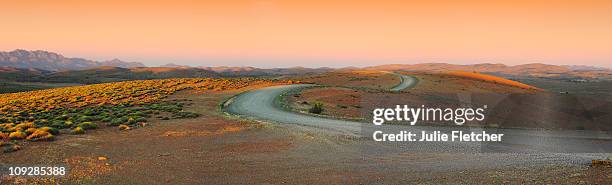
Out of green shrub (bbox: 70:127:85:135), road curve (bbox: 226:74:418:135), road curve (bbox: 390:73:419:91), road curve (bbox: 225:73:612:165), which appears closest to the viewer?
road curve (bbox: 225:73:612:165)

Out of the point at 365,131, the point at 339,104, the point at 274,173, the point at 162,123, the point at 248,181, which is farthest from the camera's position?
the point at 339,104

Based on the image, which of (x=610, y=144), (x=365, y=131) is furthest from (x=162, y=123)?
(x=610, y=144)

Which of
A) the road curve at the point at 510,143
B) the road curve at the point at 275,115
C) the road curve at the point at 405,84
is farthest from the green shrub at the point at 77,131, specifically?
the road curve at the point at 405,84

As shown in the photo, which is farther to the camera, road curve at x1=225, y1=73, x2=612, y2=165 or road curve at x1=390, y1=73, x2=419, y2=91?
road curve at x1=390, y1=73, x2=419, y2=91

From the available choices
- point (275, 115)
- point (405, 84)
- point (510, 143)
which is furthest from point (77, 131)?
point (405, 84)

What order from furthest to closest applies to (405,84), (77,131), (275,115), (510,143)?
(405,84) < (275,115) < (77,131) < (510,143)

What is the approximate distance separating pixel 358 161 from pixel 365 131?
7.23m

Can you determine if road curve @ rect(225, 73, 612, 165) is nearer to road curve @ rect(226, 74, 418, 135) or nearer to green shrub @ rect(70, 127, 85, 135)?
road curve @ rect(226, 74, 418, 135)

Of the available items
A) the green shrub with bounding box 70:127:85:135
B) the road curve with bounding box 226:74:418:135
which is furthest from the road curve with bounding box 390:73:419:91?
the green shrub with bounding box 70:127:85:135

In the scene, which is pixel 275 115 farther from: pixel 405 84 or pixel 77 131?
pixel 405 84

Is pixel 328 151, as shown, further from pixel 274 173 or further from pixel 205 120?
pixel 205 120

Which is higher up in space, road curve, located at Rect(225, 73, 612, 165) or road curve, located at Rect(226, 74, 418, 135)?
road curve, located at Rect(226, 74, 418, 135)

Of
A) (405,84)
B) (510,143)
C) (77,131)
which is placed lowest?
(510,143)

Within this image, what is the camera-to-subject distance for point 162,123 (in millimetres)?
25422
